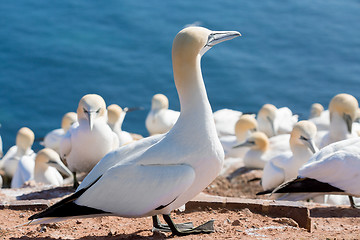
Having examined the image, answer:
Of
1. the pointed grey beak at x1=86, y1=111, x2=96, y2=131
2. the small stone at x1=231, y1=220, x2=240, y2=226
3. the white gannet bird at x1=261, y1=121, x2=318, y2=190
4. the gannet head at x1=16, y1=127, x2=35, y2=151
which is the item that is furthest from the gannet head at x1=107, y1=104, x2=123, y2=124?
the small stone at x1=231, y1=220, x2=240, y2=226

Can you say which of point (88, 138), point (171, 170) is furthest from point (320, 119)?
point (171, 170)

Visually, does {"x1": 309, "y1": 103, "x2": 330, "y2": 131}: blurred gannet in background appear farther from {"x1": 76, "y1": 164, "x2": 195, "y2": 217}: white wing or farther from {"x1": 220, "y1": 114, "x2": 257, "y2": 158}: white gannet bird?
{"x1": 76, "y1": 164, "x2": 195, "y2": 217}: white wing

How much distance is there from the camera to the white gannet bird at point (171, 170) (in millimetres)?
3902

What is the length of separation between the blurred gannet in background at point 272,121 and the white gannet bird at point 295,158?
315cm

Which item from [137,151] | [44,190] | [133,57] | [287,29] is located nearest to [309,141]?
[44,190]

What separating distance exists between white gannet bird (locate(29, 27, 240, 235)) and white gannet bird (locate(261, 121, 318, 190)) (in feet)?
10.3

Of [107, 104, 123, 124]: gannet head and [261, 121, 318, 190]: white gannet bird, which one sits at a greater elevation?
[107, 104, 123, 124]: gannet head

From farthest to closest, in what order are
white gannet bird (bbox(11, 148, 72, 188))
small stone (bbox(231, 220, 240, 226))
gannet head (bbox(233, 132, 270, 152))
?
gannet head (bbox(233, 132, 270, 152)) → white gannet bird (bbox(11, 148, 72, 188)) → small stone (bbox(231, 220, 240, 226))

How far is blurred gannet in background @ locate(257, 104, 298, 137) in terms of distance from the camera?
→ 1047 centimetres

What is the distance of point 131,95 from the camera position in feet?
45.0

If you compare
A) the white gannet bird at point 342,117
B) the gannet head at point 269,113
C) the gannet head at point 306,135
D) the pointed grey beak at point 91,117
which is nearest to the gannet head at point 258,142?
the white gannet bird at point 342,117

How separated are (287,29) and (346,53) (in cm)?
176

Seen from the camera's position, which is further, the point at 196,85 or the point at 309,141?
the point at 309,141

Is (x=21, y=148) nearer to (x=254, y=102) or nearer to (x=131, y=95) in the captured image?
(x=131, y=95)
